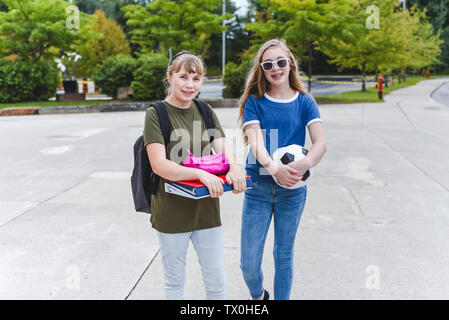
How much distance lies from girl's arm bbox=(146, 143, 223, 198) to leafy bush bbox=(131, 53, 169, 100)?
17679 mm

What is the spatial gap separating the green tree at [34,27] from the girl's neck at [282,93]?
18.6 metres

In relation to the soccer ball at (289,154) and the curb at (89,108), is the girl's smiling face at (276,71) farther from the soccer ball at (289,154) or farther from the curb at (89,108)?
the curb at (89,108)

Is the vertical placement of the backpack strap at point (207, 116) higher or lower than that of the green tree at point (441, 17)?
lower

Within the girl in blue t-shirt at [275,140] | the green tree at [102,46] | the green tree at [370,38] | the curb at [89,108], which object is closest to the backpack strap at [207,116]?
the girl in blue t-shirt at [275,140]

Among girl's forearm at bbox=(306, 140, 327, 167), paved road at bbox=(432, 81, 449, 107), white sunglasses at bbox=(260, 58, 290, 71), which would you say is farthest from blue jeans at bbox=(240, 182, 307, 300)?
paved road at bbox=(432, 81, 449, 107)

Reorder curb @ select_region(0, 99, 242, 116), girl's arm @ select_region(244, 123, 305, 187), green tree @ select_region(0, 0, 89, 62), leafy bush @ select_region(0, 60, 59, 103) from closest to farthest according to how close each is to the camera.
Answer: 1. girl's arm @ select_region(244, 123, 305, 187)
2. curb @ select_region(0, 99, 242, 116)
3. green tree @ select_region(0, 0, 89, 62)
4. leafy bush @ select_region(0, 60, 59, 103)

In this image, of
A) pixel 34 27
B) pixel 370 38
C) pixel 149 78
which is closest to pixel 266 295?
pixel 149 78

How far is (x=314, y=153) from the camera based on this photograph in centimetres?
253

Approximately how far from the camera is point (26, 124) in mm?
13336

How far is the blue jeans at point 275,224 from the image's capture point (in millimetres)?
2588

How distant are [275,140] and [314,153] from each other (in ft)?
0.79

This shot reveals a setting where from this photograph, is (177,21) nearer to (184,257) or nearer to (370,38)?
(370,38)

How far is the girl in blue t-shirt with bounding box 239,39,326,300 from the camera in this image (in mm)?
2543

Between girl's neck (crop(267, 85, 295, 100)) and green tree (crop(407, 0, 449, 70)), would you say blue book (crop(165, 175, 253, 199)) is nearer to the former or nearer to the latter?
girl's neck (crop(267, 85, 295, 100))
